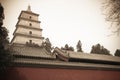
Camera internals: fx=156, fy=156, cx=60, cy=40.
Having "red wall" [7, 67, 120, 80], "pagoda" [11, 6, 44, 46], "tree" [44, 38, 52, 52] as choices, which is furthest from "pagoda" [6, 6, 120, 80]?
"tree" [44, 38, 52, 52]

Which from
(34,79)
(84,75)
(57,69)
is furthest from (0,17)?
(84,75)

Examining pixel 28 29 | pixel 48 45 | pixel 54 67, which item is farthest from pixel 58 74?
pixel 48 45

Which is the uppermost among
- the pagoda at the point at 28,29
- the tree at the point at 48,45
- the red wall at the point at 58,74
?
the pagoda at the point at 28,29

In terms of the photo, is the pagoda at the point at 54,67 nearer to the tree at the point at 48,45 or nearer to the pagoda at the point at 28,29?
the pagoda at the point at 28,29

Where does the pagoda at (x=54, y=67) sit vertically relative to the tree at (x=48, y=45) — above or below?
below

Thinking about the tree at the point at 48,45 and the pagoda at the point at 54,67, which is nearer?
the pagoda at the point at 54,67

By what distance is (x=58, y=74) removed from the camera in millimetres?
10352

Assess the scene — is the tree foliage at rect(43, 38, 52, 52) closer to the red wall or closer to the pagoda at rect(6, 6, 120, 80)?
the pagoda at rect(6, 6, 120, 80)

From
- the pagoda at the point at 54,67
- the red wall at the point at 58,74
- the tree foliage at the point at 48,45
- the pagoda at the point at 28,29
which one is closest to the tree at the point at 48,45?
the tree foliage at the point at 48,45

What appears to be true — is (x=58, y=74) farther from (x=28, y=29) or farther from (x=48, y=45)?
(x=48, y=45)

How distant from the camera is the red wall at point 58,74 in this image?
9.04 meters

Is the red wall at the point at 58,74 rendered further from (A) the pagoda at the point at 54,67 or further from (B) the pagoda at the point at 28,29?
(B) the pagoda at the point at 28,29

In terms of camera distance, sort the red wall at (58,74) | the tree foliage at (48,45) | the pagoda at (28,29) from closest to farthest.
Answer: the red wall at (58,74) → the pagoda at (28,29) → the tree foliage at (48,45)

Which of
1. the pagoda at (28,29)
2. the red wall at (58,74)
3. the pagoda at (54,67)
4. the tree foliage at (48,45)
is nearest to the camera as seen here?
the red wall at (58,74)
